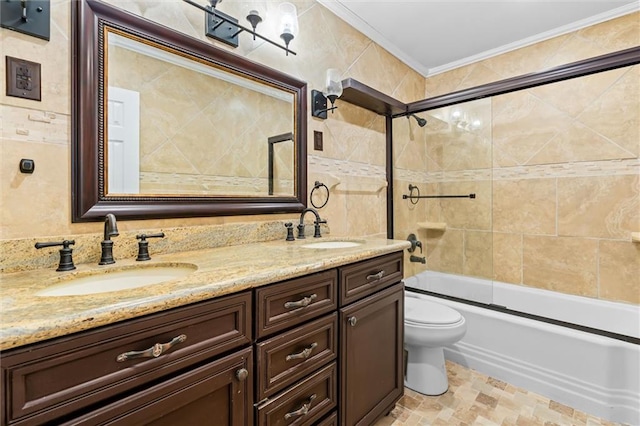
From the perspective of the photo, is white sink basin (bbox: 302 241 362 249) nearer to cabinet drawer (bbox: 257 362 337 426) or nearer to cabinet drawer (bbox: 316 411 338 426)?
cabinet drawer (bbox: 257 362 337 426)

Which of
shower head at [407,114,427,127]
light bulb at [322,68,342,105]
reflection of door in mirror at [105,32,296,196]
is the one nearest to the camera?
reflection of door in mirror at [105,32,296,196]

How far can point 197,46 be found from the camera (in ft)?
4.46

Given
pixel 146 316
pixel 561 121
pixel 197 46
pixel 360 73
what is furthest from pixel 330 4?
pixel 146 316

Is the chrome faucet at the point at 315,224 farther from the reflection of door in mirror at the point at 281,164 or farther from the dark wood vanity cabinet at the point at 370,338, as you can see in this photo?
the dark wood vanity cabinet at the point at 370,338

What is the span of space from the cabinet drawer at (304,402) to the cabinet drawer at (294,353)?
0.03 metres

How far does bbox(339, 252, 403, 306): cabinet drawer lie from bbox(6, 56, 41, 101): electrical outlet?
118 cm

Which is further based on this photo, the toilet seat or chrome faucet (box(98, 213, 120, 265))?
the toilet seat

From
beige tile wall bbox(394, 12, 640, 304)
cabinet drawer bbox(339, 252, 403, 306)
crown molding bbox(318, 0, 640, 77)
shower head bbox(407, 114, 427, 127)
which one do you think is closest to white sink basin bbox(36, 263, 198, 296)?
cabinet drawer bbox(339, 252, 403, 306)

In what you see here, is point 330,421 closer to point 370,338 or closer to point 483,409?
point 370,338

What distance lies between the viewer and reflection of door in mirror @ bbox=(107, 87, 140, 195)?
3.71ft

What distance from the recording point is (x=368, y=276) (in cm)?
136

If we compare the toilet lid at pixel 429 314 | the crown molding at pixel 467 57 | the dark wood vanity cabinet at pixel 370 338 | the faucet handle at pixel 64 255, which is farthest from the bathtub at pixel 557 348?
the faucet handle at pixel 64 255

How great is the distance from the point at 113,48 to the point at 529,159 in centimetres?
282

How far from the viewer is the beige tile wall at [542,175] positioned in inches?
84.0
